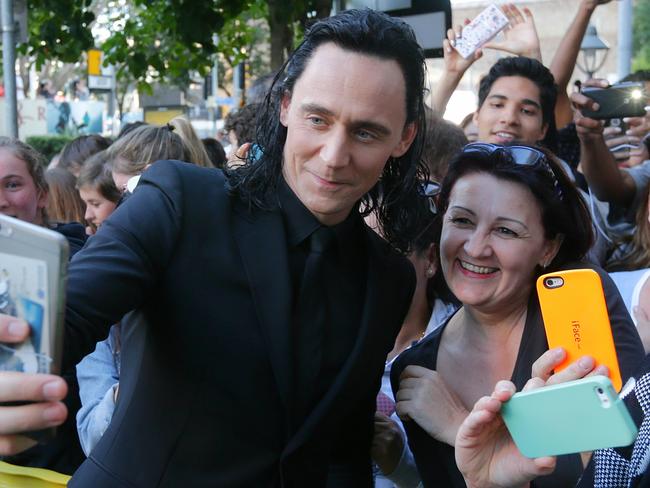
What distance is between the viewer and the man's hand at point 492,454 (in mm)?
1895

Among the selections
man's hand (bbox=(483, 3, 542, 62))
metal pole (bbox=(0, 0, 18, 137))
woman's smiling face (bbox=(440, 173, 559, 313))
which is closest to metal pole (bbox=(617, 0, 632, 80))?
man's hand (bbox=(483, 3, 542, 62))

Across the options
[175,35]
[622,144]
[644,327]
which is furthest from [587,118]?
[175,35]

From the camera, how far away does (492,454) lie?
208cm

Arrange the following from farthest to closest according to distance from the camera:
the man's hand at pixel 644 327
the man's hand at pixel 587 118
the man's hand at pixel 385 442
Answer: the man's hand at pixel 587 118 < the man's hand at pixel 644 327 < the man's hand at pixel 385 442

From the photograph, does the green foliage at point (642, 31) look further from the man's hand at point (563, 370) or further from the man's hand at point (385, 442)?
the man's hand at point (563, 370)

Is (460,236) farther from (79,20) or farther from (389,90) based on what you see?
(79,20)

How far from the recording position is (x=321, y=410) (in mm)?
2055

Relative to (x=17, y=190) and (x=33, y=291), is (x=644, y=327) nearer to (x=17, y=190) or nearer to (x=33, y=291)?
(x=33, y=291)

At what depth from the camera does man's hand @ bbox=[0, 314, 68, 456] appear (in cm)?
143

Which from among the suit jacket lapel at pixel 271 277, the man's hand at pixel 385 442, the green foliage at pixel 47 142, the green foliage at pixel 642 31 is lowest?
the green foliage at pixel 47 142

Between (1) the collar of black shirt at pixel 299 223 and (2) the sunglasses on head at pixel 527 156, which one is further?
(2) the sunglasses on head at pixel 527 156

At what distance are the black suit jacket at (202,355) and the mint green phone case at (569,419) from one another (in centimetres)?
45

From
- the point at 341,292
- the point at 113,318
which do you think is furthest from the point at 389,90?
the point at 113,318

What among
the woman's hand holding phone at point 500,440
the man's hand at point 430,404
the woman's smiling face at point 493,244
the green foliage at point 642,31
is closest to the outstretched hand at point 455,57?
the woman's smiling face at point 493,244
